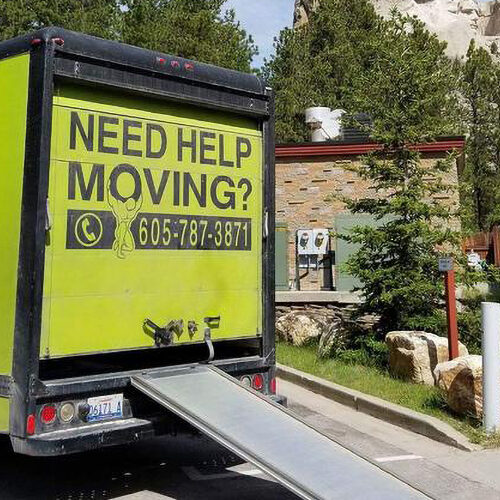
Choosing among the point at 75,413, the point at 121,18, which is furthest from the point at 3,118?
the point at 121,18

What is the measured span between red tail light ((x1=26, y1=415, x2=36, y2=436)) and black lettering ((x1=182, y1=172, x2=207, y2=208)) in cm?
196

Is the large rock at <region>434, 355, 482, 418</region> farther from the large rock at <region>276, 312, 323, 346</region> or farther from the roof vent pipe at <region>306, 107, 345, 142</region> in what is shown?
the roof vent pipe at <region>306, 107, 345, 142</region>

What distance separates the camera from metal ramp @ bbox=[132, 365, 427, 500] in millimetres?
4219

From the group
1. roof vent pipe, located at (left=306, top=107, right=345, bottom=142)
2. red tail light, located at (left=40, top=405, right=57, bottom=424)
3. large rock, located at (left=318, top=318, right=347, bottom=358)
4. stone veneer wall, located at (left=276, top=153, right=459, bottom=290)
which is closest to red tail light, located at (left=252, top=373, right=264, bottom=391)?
red tail light, located at (left=40, top=405, right=57, bottom=424)

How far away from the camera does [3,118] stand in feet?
15.4

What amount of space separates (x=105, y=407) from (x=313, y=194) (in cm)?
1453

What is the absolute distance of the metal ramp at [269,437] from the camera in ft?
13.8

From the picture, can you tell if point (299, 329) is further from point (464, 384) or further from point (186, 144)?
point (186, 144)

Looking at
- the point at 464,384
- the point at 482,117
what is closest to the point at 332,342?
the point at 464,384

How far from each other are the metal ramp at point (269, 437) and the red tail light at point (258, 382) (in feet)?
1.42

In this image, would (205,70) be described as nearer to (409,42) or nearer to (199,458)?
(199,458)

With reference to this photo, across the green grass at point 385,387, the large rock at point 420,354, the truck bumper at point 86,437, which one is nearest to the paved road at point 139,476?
the truck bumper at point 86,437

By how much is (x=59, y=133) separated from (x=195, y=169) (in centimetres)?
119

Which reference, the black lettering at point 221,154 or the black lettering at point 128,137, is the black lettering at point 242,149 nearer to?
the black lettering at point 221,154
